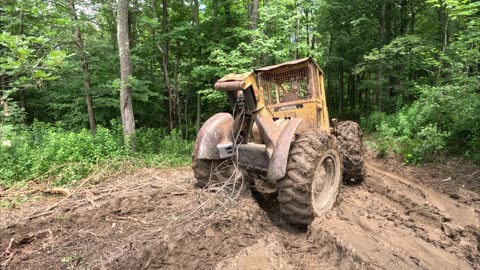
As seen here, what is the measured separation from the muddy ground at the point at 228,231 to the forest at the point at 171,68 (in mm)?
1827

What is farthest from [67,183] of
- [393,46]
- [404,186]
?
[393,46]

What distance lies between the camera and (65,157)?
609 cm

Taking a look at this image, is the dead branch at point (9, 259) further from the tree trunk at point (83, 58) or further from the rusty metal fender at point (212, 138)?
the tree trunk at point (83, 58)

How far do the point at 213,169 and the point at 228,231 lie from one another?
140 cm

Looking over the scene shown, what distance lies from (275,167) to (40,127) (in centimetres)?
815

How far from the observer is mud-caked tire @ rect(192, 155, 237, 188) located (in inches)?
173

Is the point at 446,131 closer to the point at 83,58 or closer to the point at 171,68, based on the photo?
the point at 83,58

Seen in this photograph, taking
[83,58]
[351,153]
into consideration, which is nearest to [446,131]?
[351,153]

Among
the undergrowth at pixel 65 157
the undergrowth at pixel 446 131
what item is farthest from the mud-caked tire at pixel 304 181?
the undergrowth at pixel 65 157

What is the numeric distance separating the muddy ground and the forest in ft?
5.99

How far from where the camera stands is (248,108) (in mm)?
3799

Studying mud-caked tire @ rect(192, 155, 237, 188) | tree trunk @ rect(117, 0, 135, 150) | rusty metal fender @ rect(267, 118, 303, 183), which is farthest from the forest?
rusty metal fender @ rect(267, 118, 303, 183)

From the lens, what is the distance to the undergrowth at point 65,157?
18.5ft

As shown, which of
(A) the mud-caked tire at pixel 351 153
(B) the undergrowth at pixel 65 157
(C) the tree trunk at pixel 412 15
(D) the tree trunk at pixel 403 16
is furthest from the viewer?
(C) the tree trunk at pixel 412 15
